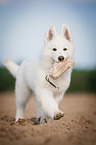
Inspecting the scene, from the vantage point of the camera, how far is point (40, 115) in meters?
5.20

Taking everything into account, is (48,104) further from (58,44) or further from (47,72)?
(58,44)

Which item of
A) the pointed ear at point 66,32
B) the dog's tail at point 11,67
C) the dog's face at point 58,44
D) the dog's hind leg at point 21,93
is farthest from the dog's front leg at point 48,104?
the dog's tail at point 11,67

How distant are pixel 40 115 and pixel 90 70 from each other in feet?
42.1

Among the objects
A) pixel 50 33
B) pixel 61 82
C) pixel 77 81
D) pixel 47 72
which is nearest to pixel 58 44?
pixel 50 33

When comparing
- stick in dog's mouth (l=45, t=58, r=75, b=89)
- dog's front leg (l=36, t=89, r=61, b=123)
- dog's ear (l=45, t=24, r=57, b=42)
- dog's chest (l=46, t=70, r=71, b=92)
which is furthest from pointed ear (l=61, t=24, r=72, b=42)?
dog's front leg (l=36, t=89, r=61, b=123)

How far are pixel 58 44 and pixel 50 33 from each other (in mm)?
488

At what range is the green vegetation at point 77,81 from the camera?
16625 mm

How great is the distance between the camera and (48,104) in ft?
14.1

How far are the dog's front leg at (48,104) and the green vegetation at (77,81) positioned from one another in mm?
12272

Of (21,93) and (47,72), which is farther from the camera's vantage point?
(21,93)

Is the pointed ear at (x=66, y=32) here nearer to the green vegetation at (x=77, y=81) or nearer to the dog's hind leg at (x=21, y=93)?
the dog's hind leg at (x=21, y=93)

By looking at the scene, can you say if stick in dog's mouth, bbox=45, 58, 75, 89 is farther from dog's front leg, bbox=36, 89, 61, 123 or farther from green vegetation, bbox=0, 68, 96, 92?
green vegetation, bbox=0, 68, 96, 92

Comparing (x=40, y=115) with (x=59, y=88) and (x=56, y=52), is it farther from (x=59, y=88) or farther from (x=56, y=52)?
(x=56, y=52)

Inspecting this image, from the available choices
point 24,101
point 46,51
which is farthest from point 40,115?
point 46,51
